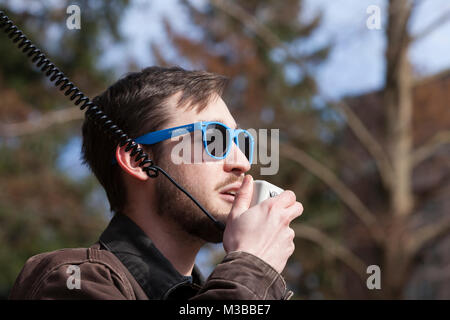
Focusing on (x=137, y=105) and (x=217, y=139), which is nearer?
(x=217, y=139)

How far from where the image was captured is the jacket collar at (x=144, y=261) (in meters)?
1.80

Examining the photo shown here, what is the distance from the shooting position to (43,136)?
9492mm

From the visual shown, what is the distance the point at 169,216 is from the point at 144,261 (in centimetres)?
26

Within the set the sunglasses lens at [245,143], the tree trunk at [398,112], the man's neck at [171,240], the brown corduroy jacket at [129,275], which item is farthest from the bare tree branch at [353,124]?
the brown corduroy jacket at [129,275]

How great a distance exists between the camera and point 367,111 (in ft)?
32.8

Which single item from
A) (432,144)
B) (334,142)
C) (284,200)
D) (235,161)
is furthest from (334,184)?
(284,200)

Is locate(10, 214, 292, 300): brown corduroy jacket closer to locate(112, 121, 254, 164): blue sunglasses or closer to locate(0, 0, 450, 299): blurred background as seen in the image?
locate(112, 121, 254, 164): blue sunglasses

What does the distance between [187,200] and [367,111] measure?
8446mm

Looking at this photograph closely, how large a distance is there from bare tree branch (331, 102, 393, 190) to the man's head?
246 inches

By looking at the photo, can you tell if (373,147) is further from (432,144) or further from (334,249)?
(334,249)

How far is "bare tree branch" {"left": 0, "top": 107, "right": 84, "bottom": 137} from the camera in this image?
8.50 meters

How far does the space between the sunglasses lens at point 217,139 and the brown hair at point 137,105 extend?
11cm

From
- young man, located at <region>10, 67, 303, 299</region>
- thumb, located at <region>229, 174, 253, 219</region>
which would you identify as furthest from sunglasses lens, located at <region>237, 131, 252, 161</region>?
thumb, located at <region>229, 174, 253, 219</region>
